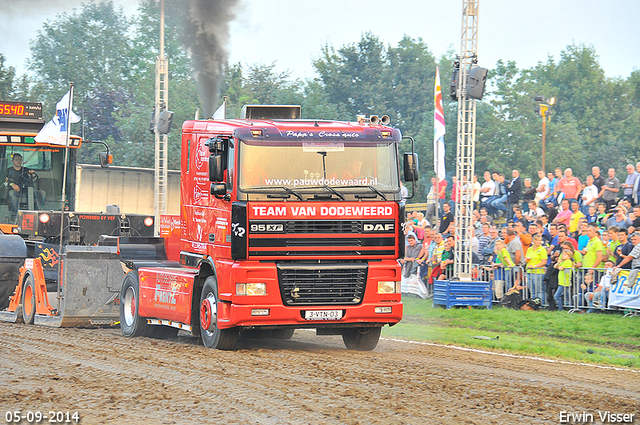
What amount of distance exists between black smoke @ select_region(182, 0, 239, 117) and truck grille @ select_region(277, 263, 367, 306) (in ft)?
47.4

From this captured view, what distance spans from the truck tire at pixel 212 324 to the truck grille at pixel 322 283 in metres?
1.00

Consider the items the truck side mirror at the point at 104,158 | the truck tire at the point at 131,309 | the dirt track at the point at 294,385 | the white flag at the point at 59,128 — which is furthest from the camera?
the truck side mirror at the point at 104,158

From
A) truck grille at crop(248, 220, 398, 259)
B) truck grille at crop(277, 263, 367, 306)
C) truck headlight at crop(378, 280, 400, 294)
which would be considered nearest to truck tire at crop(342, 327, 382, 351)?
truck headlight at crop(378, 280, 400, 294)

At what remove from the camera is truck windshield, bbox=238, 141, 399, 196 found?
39.1 ft

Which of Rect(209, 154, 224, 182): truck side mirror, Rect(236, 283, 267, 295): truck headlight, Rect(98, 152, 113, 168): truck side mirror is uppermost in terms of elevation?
Rect(98, 152, 113, 168): truck side mirror

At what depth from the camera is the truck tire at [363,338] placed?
1311 centimetres

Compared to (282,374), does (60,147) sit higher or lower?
higher

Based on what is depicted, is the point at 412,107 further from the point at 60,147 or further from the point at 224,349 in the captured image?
the point at 224,349

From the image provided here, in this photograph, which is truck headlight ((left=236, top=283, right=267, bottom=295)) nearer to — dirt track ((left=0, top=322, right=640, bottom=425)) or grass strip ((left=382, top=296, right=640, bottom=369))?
dirt track ((left=0, top=322, right=640, bottom=425))

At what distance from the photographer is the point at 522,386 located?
9469mm

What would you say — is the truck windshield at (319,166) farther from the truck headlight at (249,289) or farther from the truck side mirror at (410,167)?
the truck headlight at (249,289)

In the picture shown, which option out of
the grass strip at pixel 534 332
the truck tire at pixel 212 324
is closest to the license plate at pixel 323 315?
the truck tire at pixel 212 324

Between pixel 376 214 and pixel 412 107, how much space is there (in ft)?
157

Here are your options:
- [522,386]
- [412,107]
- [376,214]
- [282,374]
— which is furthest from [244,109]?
[412,107]
